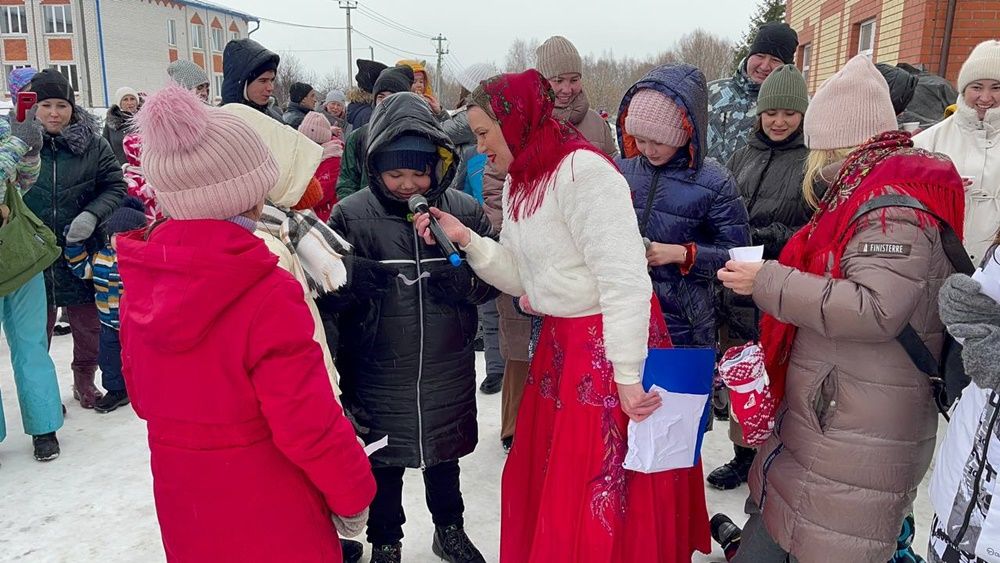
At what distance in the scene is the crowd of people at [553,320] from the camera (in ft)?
5.17

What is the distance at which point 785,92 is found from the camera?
131 inches

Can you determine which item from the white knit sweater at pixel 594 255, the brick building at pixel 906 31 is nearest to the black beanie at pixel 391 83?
the white knit sweater at pixel 594 255

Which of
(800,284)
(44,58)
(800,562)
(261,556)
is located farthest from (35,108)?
(44,58)

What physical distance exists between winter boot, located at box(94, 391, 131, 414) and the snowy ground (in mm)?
76

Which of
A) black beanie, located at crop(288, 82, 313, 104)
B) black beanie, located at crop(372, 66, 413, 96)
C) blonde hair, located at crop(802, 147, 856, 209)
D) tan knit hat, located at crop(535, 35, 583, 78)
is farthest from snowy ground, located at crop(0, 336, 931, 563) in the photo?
black beanie, located at crop(288, 82, 313, 104)

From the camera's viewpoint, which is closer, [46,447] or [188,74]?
[46,447]

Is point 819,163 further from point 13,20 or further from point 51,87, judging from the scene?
point 13,20

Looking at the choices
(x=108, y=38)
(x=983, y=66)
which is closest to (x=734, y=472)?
(x=983, y=66)

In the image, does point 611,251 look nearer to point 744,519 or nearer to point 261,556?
point 261,556

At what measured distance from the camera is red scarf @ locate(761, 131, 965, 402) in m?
1.83

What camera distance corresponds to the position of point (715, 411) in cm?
427

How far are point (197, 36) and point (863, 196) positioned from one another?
45.8 m

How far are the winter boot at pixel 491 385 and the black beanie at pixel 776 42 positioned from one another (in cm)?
280

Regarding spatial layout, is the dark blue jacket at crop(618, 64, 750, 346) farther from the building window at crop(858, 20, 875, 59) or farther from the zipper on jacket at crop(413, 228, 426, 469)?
the building window at crop(858, 20, 875, 59)
